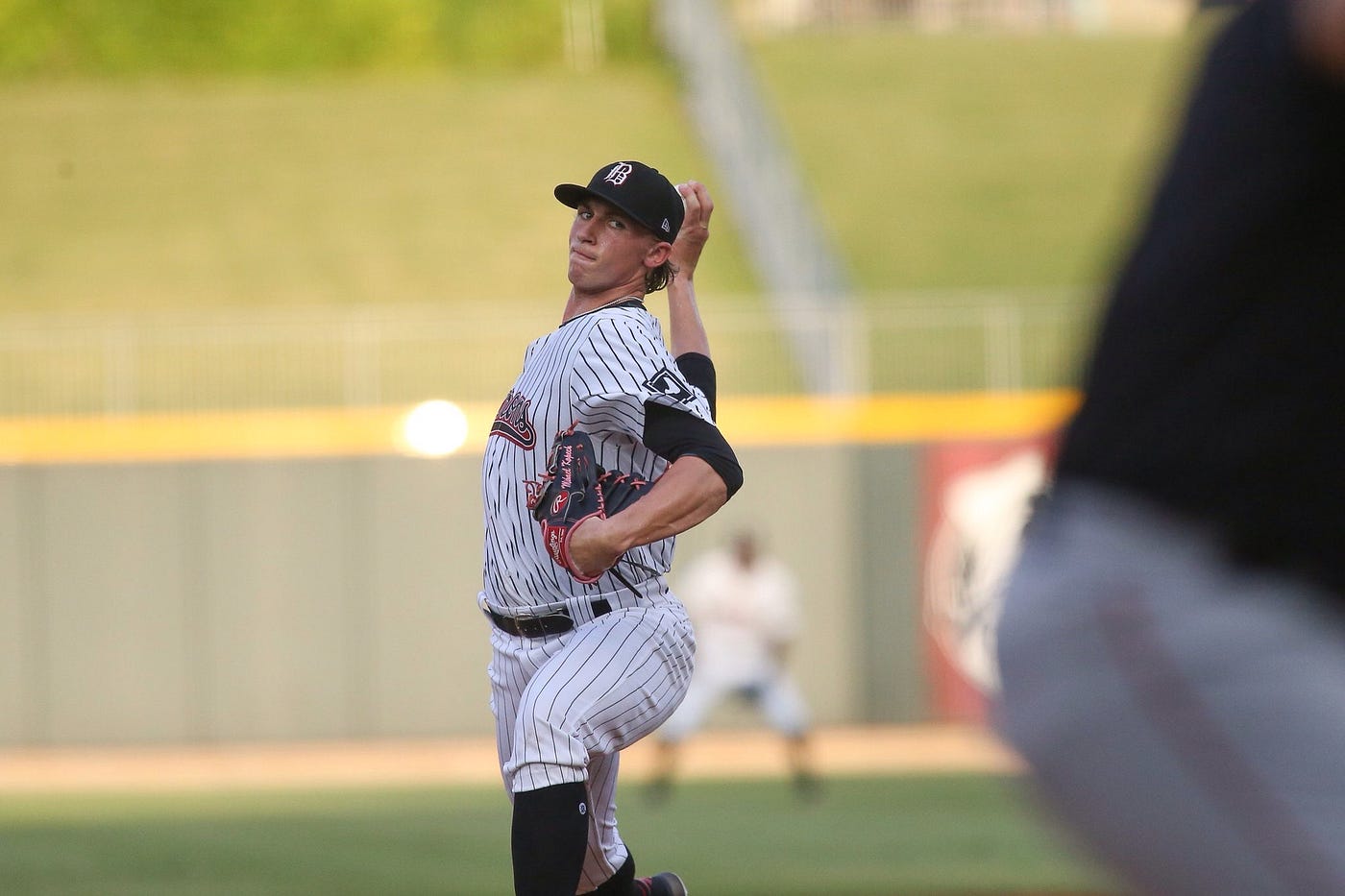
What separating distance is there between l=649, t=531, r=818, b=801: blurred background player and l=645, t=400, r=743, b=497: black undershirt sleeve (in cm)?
878

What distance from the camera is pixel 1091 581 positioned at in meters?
1.78

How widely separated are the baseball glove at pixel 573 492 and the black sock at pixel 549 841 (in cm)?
52

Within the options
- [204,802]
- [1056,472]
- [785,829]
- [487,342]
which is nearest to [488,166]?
[487,342]

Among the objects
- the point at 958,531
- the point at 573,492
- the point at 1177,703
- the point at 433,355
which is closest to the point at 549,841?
the point at 573,492

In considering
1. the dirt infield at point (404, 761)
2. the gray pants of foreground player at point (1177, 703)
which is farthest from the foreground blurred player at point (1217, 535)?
the dirt infield at point (404, 761)

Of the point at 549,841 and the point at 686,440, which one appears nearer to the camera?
the point at 549,841

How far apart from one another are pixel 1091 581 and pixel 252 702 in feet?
53.6

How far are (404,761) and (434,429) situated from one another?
338 centimetres

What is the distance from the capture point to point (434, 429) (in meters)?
18.0

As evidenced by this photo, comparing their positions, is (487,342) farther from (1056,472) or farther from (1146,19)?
(1146,19)

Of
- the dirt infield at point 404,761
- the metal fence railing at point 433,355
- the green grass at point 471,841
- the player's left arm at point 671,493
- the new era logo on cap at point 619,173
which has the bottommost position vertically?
the dirt infield at point 404,761

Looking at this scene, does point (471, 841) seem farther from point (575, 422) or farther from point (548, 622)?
point (575, 422)

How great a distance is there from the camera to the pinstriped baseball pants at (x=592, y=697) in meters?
4.37

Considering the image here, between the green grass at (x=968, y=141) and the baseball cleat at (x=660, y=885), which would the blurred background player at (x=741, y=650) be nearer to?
the baseball cleat at (x=660, y=885)
